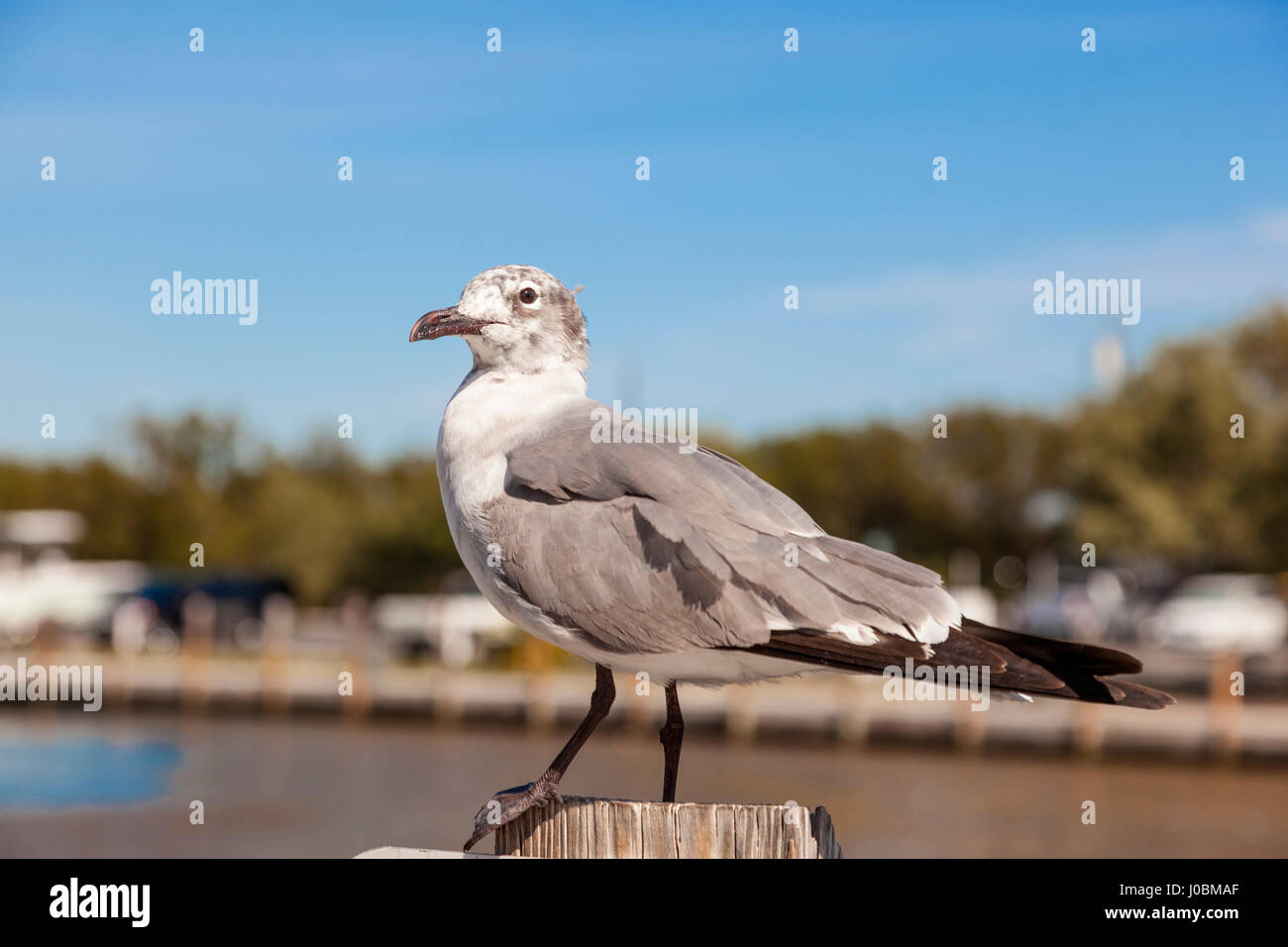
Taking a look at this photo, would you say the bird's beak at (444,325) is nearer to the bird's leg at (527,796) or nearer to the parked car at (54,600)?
the bird's leg at (527,796)

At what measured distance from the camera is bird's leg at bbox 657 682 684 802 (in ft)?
13.8

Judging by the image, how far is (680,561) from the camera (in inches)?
156

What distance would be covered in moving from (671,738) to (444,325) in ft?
4.94

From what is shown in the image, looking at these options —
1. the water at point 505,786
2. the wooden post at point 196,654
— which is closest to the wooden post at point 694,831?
the water at point 505,786

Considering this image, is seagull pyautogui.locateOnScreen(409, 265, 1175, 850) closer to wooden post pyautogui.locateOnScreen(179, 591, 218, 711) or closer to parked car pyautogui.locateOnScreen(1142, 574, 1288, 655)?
wooden post pyautogui.locateOnScreen(179, 591, 218, 711)

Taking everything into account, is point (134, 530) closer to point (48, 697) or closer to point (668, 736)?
point (48, 697)

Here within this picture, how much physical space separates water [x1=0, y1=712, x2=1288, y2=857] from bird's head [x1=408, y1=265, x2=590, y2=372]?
14.5 m

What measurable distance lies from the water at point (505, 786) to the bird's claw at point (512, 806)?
1463cm

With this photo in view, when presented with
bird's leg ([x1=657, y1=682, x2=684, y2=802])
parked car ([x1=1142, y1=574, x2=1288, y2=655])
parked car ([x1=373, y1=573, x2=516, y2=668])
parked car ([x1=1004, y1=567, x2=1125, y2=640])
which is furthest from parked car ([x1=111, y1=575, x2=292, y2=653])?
bird's leg ([x1=657, y1=682, x2=684, y2=802])

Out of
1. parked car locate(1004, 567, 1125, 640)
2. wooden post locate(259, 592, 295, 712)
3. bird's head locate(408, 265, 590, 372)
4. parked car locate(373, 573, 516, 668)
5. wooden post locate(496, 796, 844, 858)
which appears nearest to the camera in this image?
wooden post locate(496, 796, 844, 858)

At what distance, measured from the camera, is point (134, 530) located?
56250 millimetres

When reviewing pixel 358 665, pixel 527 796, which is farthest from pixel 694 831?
pixel 358 665
